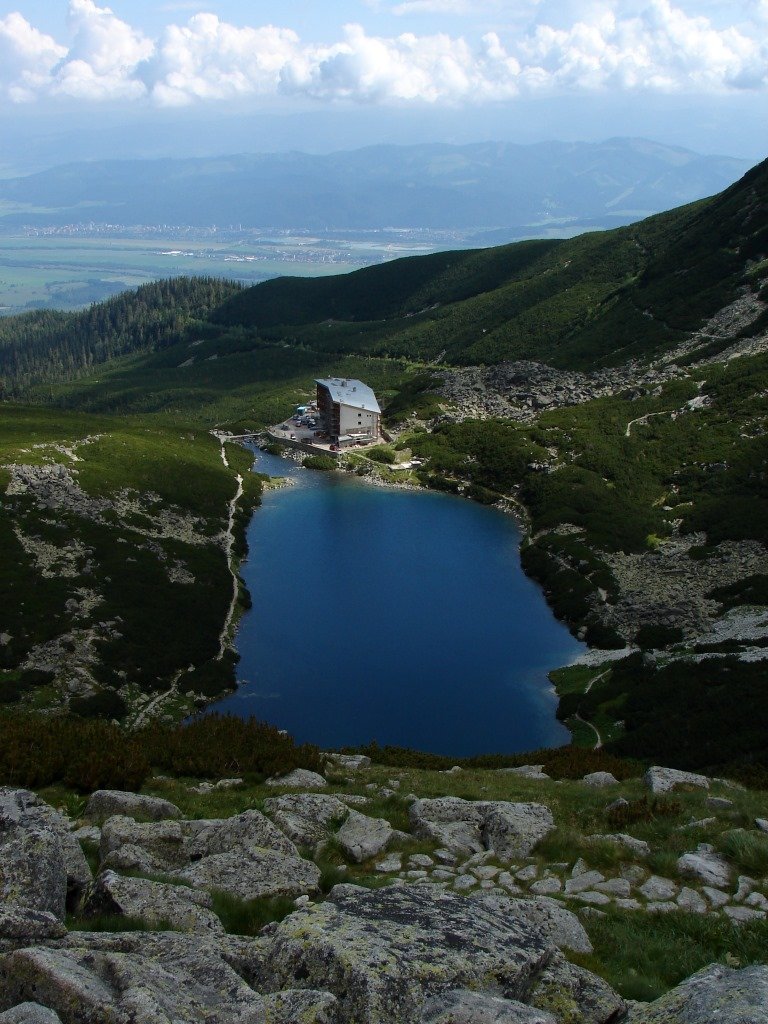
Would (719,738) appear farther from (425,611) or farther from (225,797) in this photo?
(425,611)

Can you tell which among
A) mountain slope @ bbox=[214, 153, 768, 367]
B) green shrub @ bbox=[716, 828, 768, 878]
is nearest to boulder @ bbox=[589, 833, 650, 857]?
green shrub @ bbox=[716, 828, 768, 878]

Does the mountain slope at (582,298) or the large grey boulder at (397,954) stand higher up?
the mountain slope at (582,298)

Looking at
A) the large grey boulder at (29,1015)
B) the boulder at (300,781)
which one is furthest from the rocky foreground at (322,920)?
the boulder at (300,781)

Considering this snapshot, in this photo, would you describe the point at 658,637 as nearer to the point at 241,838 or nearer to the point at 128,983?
the point at 241,838

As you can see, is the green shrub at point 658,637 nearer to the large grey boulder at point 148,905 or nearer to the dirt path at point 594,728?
the dirt path at point 594,728

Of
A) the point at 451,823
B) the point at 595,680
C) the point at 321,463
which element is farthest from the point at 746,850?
the point at 321,463
